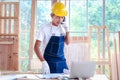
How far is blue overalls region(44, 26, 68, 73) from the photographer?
11.6ft

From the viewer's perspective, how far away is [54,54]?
3.55 metres

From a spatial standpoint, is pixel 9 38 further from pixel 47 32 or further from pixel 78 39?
pixel 47 32

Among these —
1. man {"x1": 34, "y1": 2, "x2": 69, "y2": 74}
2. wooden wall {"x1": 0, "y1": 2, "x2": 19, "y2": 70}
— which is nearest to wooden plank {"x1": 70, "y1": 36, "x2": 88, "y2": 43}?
wooden wall {"x1": 0, "y1": 2, "x2": 19, "y2": 70}

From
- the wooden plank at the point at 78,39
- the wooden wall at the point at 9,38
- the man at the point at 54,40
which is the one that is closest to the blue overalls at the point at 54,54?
the man at the point at 54,40

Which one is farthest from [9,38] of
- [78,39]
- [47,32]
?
[47,32]

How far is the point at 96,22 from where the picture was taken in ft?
17.0

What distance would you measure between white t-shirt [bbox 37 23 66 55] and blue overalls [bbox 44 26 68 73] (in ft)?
0.16

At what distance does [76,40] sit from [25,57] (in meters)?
1.10

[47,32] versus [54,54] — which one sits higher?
[47,32]

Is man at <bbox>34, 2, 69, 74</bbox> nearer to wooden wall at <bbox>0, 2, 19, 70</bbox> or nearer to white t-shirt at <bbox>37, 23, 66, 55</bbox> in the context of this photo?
white t-shirt at <bbox>37, 23, 66, 55</bbox>

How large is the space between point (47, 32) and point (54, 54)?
317mm

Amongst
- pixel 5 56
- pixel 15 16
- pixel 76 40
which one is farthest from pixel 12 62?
pixel 76 40

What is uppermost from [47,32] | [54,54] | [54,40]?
[47,32]

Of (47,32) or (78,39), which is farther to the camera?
(78,39)
